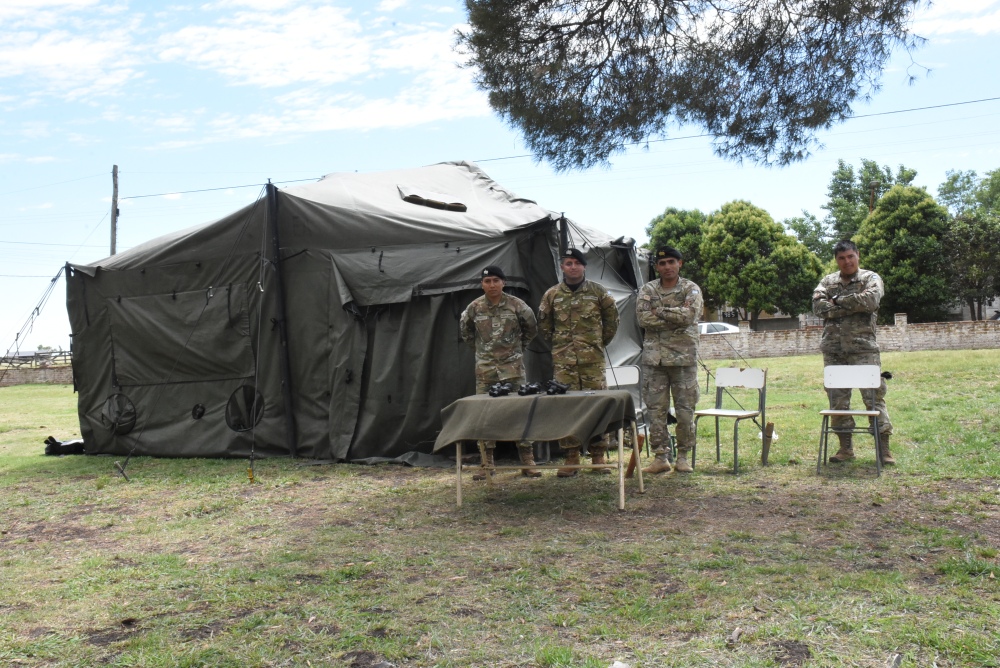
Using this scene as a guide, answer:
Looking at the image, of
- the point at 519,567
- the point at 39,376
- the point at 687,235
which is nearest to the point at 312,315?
the point at 519,567

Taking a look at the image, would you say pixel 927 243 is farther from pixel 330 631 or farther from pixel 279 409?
pixel 330 631

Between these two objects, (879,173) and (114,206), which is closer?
(114,206)

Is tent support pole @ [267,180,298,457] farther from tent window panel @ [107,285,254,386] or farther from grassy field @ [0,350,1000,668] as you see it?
grassy field @ [0,350,1000,668]

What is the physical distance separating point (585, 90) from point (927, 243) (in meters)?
23.6

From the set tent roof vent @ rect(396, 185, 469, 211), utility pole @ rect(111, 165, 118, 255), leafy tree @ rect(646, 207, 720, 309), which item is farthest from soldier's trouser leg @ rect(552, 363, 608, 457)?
leafy tree @ rect(646, 207, 720, 309)

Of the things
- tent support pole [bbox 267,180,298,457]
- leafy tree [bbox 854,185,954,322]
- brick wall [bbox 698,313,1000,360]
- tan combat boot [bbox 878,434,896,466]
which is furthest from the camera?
leafy tree [bbox 854,185,954,322]

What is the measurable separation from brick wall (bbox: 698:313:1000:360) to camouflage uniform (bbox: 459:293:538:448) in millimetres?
12928

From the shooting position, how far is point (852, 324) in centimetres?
661

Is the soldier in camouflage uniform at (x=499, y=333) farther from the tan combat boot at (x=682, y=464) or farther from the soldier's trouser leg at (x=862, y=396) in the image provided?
the soldier's trouser leg at (x=862, y=396)

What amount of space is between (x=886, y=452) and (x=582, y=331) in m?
2.43

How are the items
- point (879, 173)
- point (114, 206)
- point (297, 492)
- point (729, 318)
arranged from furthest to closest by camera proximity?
point (879, 173)
point (729, 318)
point (114, 206)
point (297, 492)

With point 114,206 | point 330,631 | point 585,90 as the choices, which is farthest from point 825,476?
point 114,206

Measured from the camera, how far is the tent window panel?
8406mm

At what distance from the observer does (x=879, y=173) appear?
41750 millimetres
